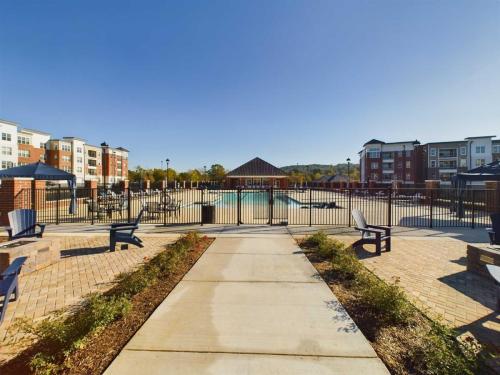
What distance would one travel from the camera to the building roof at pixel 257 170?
51.1 metres

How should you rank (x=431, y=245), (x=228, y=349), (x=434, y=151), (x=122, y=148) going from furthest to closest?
(x=122, y=148) → (x=434, y=151) → (x=431, y=245) → (x=228, y=349)

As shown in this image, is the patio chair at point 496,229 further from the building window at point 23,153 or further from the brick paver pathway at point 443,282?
the building window at point 23,153

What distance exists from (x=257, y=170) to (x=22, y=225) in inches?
1834

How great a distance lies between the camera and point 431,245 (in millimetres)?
7445

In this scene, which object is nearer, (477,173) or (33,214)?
(33,214)

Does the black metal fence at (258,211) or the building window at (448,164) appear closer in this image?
the black metal fence at (258,211)

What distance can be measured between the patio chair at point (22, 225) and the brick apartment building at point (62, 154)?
33.3 meters

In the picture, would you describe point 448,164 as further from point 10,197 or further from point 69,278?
point 10,197

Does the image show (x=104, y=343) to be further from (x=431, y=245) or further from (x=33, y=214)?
(x=431, y=245)

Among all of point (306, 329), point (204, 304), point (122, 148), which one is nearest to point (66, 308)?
point (204, 304)

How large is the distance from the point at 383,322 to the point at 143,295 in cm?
350

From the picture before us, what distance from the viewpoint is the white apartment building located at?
46.4 meters

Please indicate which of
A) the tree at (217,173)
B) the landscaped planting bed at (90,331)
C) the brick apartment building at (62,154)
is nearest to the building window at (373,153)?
the tree at (217,173)

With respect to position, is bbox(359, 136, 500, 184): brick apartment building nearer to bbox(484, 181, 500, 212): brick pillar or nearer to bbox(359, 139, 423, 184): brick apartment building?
bbox(359, 139, 423, 184): brick apartment building
